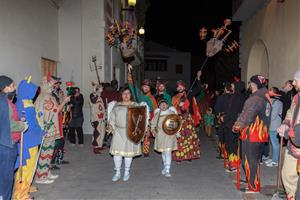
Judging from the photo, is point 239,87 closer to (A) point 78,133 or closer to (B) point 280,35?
(B) point 280,35

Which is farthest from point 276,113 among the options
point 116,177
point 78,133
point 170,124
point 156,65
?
A: point 156,65

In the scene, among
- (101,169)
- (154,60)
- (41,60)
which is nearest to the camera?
(101,169)

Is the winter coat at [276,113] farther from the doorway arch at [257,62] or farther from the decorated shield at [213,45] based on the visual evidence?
the doorway arch at [257,62]

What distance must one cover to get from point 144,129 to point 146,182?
948 mm

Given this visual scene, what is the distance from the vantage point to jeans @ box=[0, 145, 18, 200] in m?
5.21

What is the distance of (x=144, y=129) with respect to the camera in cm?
736

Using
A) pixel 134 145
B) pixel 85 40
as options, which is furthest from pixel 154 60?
pixel 134 145

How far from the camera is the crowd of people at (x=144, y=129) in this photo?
17.4 feet

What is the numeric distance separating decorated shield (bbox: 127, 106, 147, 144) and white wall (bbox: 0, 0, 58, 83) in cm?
364

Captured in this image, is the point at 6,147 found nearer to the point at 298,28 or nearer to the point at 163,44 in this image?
the point at 298,28

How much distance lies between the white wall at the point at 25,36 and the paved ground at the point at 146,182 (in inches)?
106

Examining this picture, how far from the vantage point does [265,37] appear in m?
13.9

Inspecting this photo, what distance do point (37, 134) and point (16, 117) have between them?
2.50ft

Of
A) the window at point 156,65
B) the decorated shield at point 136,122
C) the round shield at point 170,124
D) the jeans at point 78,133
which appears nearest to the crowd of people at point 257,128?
the round shield at point 170,124
